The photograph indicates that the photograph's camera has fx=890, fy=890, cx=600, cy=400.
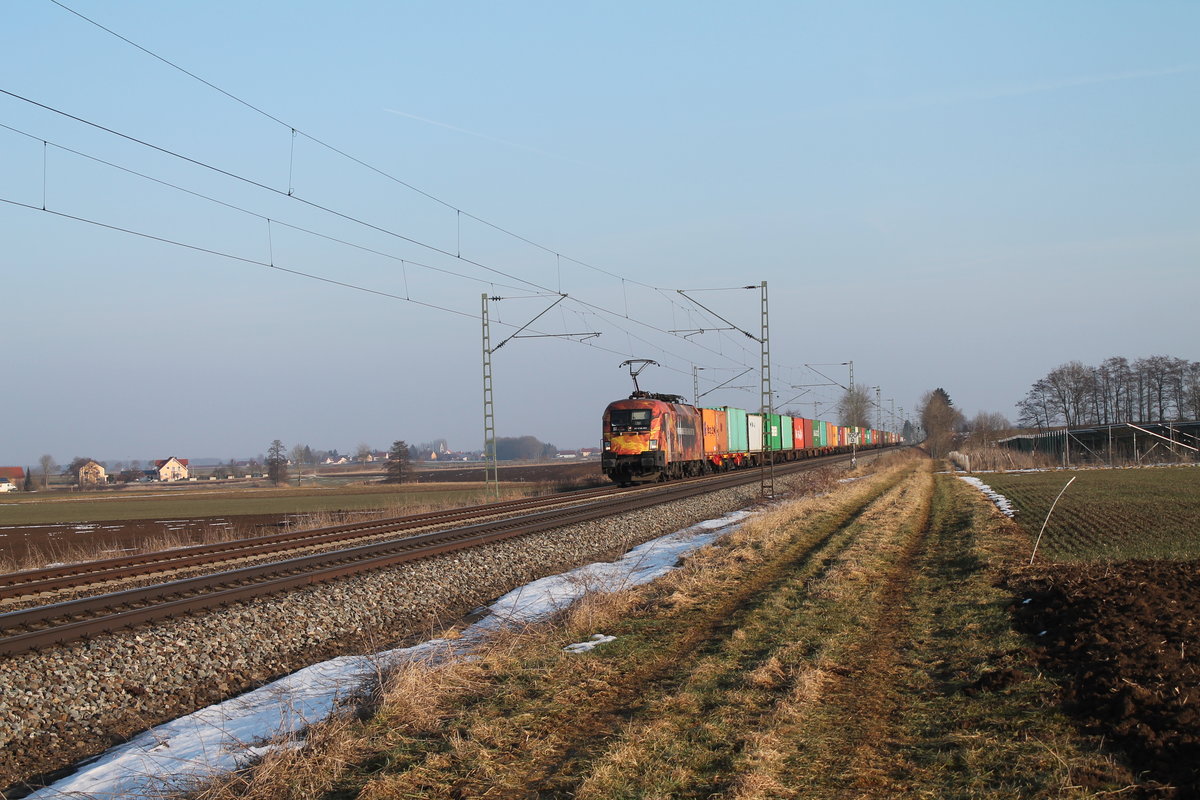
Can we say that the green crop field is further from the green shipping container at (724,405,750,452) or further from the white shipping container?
the white shipping container

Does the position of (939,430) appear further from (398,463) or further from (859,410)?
(398,463)

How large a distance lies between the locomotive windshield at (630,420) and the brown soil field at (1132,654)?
2635cm

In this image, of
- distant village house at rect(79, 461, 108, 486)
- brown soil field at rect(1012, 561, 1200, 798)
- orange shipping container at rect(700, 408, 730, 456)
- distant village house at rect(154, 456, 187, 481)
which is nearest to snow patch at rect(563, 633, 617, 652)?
brown soil field at rect(1012, 561, 1200, 798)

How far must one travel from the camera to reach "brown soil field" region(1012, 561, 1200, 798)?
17.3 ft

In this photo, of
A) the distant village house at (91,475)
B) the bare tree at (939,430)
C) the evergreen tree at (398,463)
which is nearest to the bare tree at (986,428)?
the bare tree at (939,430)

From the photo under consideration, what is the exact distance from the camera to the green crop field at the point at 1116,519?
1371cm

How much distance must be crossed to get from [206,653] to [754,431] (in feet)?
167

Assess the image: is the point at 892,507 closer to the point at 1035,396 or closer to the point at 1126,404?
the point at 1126,404

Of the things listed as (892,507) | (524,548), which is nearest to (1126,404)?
(892,507)

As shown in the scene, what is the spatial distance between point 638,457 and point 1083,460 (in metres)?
34.1

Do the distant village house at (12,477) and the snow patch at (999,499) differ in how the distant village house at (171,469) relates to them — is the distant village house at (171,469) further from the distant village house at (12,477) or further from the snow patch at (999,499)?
the snow patch at (999,499)

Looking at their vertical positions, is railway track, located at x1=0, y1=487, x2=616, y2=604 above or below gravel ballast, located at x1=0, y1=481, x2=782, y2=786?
above

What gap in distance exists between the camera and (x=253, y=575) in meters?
14.4

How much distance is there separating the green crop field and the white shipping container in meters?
25.2
